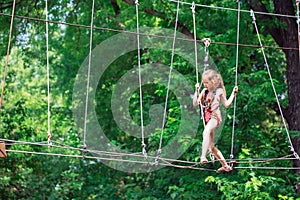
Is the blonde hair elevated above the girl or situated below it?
above

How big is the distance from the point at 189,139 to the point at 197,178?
0.65 m

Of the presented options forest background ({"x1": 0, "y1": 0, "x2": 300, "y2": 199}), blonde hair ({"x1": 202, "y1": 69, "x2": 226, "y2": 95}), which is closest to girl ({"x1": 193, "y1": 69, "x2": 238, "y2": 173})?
blonde hair ({"x1": 202, "y1": 69, "x2": 226, "y2": 95})

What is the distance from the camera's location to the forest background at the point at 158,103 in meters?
6.43

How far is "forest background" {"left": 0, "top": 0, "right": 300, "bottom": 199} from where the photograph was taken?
6.43 meters

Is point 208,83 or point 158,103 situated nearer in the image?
point 208,83

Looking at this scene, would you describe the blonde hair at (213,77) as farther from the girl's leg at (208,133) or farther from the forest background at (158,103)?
the forest background at (158,103)

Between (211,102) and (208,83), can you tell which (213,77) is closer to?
(208,83)

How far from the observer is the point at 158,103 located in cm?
765

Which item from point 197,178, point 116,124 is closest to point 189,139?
point 197,178

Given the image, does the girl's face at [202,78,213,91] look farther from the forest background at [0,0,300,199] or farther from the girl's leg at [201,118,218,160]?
the forest background at [0,0,300,199]

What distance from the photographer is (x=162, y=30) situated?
723cm

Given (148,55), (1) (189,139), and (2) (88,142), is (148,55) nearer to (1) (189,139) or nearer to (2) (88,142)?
(1) (189,139)

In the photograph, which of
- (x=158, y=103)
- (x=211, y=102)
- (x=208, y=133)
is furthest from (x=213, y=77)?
(x=158, y=103)

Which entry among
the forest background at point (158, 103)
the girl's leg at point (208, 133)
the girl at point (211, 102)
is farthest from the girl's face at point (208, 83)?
the forest background at point (158, 103)
